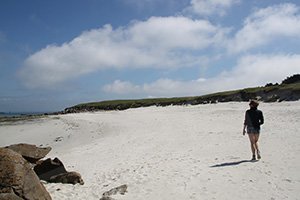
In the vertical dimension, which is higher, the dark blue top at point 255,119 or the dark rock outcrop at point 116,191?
the dark blue top at point 255,119

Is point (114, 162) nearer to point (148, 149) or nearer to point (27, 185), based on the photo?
point (148, 149)

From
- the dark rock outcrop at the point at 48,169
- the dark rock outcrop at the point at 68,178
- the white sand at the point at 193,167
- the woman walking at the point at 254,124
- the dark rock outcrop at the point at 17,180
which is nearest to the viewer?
the dark rock outcrop at the point at 17,180

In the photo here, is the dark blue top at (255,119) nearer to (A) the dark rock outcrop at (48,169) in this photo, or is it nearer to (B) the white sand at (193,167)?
(B) the white sand at (193,167)

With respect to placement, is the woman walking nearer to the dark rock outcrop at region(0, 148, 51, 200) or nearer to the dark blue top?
the dark blue top

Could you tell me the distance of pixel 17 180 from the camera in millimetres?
8422

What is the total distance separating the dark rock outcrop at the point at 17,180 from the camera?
8.20m

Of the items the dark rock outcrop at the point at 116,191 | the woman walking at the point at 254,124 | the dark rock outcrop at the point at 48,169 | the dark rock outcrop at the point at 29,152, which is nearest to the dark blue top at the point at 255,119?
the woman walking at the point at 254,124

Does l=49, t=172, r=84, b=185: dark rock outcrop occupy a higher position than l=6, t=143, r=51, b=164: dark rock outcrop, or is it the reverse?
l=6, t=143, r=51, b=164: dark rock outcrop

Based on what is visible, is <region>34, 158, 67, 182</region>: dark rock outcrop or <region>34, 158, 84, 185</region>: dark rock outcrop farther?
<region>34, 158, 67, 182</region>: dark rock outcrop

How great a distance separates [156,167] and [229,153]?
3.71m

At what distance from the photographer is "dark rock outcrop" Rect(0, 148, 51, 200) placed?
820cm

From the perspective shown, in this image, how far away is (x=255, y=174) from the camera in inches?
429

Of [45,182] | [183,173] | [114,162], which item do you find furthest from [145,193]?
[114,162]

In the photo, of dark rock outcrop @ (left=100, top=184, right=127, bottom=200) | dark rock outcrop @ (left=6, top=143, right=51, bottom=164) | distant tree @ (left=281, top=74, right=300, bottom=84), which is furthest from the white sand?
distant tree @ (left=281, top=74, right=300, bottom=84)
